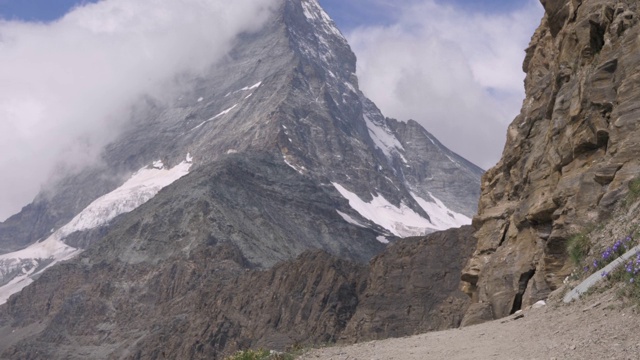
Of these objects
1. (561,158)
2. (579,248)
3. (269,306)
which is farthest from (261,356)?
(269,306)

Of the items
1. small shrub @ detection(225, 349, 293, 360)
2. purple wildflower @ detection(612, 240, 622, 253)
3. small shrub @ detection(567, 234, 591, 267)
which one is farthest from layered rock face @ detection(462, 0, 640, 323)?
small shrub @ detection(225, 349, 293, 360)

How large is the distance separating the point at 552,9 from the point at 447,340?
17.4 metres

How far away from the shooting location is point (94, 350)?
164 meters

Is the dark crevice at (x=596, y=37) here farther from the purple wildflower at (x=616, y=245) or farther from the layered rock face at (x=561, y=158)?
the purple wildflower at (x=616, y=245)

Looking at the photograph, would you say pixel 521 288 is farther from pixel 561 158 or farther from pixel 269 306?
pixel 269 306

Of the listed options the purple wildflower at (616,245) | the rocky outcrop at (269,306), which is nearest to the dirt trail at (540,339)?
the purple wildflower at (616,245)

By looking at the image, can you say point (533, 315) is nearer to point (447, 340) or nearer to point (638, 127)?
point (447, 340)

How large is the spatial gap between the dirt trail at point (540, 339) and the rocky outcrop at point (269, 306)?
68959 millimetres

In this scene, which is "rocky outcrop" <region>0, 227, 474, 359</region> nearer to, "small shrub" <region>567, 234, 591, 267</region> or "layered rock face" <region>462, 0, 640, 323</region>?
"layered rock face" <region>462, 0, 640, 323</region>

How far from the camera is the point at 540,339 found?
1595 cm

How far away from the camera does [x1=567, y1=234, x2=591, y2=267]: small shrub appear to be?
20391 millimetres

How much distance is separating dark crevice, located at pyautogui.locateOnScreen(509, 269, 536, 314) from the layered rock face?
0.04 meters

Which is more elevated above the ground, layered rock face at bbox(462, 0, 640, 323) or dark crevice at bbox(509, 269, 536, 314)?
layered rock face at bbox(462, 0, 640, 323)

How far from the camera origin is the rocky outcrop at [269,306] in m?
113
